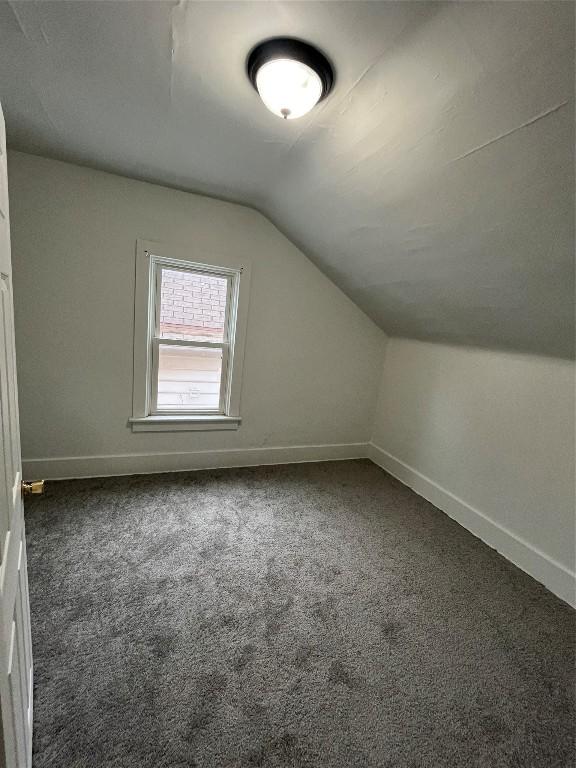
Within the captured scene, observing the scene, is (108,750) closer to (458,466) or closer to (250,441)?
(250,441)

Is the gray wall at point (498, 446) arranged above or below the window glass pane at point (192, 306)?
below

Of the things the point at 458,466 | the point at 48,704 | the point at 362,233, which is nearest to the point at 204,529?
the point at 48,704

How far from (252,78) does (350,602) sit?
2.39 meters

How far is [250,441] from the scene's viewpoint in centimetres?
309

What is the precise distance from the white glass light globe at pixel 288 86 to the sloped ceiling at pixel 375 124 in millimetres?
82

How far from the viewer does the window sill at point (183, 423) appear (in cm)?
267

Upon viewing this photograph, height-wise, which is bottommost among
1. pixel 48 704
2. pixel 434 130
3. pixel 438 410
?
pixel 48 704

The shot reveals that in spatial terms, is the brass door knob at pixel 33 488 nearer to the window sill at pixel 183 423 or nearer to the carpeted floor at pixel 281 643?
the carpeted floor at pixel 281 643

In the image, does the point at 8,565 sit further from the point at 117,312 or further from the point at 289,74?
the point at 117,312

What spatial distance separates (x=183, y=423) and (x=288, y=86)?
2.32 metres

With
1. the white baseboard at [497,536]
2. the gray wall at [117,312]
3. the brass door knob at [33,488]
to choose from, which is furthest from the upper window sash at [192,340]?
the white baseboard at [497,536]

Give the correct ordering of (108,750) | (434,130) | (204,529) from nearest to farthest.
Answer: (108,750)
(434,130)
(204,529)

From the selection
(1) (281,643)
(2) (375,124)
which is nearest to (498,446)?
(1) (281,643)

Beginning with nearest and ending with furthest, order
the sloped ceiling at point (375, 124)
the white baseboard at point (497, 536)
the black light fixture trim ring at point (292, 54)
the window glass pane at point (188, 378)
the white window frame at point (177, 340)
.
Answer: the sloped ceiling at point (375, 124) < the black light fixture trim ring at point (292, 54) < the white baseboard at point (497, 536) < the white window frame at point (177, 340) < the window glass pane at point (188, 378)
